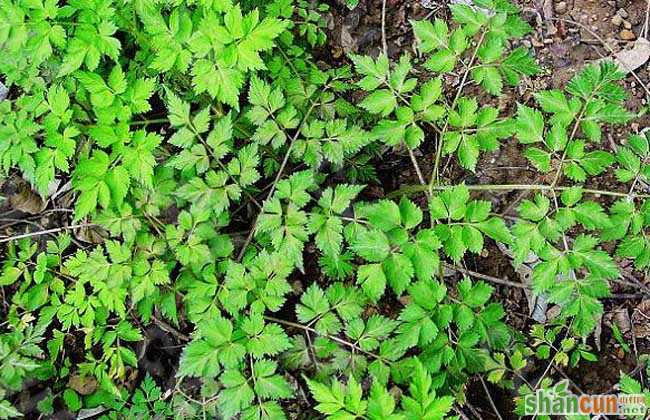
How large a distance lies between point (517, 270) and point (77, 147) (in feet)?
7.22

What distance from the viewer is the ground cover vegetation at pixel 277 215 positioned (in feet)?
8.03

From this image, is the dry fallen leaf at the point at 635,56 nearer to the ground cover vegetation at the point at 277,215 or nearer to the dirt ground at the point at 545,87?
the dirt ground at the point at 545,87

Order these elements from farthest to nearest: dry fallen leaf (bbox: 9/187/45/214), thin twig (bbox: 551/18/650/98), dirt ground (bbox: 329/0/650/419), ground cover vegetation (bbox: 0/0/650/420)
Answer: dry fallen leaf (bbox: 9/187/45/214), thin twig (bbox: 551/18/650/98), dirt ground (bbox: 329/0/650/419), ground cover vegetation (bbox: 0/0/650/420)

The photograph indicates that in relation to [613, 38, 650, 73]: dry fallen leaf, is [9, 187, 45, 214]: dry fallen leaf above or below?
below

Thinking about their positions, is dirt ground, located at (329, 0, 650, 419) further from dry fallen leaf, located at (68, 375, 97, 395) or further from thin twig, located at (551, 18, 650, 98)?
dry fallen leaf, located at (68, 375, 97, 395)

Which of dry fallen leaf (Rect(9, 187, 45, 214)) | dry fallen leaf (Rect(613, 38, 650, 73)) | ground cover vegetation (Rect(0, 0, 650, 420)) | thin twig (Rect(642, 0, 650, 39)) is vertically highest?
thin twig (Rect(642, 0, 650, 39))

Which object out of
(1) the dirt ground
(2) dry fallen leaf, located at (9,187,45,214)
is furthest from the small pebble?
(2) dry fallen leaf, located at (9,187,45,214)

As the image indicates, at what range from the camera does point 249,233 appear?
117 inches

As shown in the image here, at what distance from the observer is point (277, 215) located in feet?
8.37

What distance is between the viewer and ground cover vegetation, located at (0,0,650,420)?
245cm

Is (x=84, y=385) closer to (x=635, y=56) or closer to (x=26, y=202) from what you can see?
(x=26, y=202)

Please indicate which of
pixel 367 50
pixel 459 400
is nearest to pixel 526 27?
pixel 367 50

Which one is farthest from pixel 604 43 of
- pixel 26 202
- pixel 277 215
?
pixel 26 202

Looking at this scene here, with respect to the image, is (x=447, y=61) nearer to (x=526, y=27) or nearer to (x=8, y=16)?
(x=526, y=27)
